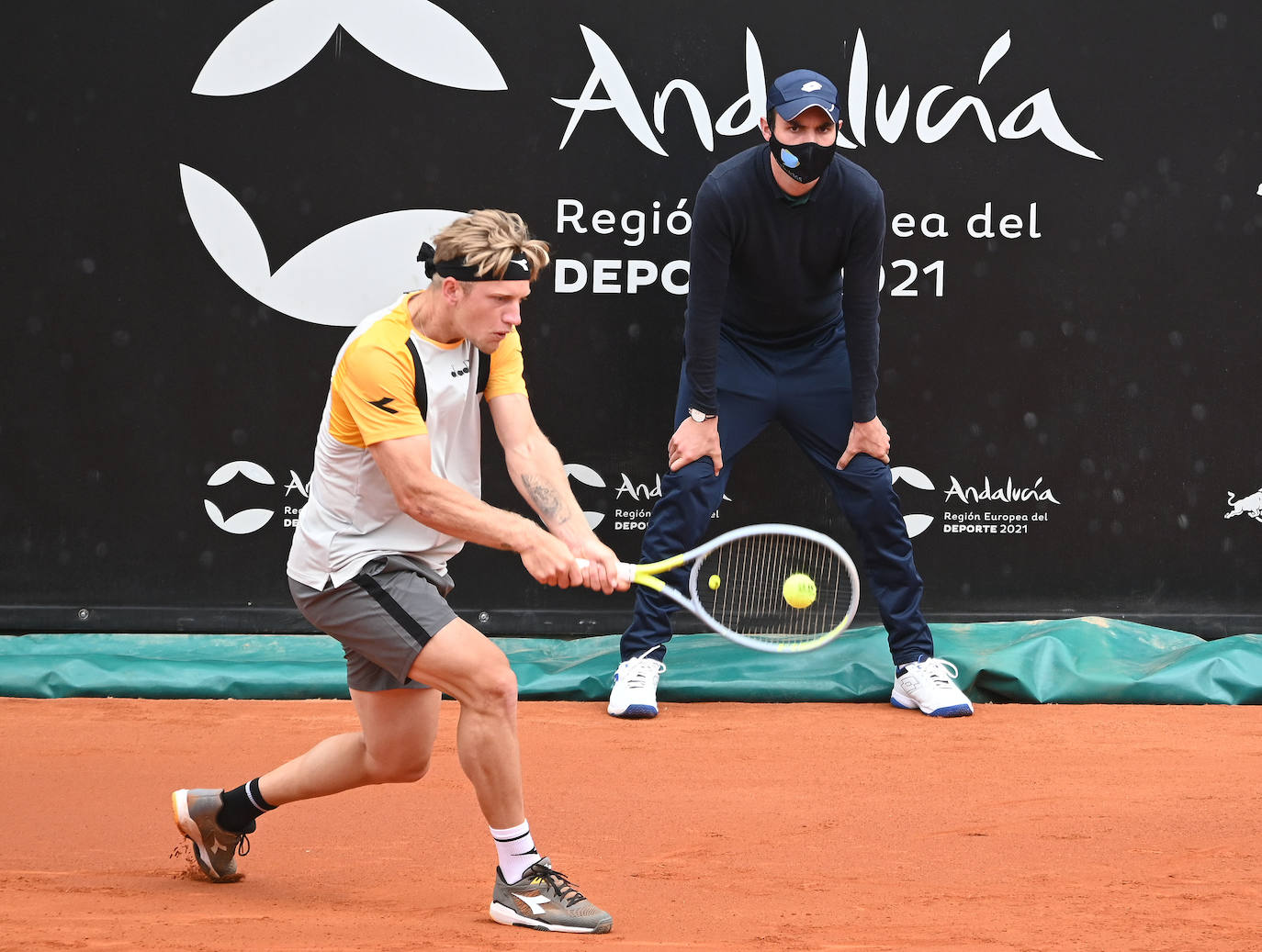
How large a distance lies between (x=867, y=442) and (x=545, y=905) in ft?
8.27

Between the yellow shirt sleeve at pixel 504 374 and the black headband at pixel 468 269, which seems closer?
the black headband at pixel 468 269

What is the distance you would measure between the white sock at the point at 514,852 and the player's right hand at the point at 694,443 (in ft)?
7.20

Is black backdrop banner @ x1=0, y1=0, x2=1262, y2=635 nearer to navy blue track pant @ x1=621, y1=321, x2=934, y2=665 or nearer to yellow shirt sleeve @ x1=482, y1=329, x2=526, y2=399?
navy blue track pant @ x1=621, y1=321, x2=934, y2=665

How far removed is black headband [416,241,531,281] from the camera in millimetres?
3113

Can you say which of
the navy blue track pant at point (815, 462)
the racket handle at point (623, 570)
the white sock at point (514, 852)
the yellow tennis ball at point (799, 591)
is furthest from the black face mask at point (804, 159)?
the white sock at point (514, 852)

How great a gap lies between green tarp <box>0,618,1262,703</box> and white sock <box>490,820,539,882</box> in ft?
7.62

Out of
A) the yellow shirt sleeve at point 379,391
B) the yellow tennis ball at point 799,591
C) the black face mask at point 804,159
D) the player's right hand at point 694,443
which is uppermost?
the black face mask at point 804,159

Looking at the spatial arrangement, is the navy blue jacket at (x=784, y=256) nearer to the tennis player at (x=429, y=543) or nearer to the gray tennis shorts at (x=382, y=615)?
the tennis player at (x=429, y=543)

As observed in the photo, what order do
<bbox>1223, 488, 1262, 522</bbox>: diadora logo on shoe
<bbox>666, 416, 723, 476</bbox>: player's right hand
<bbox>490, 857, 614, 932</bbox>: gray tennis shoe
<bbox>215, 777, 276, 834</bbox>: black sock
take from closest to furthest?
<bbox>490, 857, 614, 932</bbox>: gray tennis shoe, <bbox>215, 777, 276, 834</bbox>: black sock, <bbox>666, 416, 723, 476</bbox>: player's right hand, <bbox>1223, 488, 1262, 522</bbox>: diadora logo on shoe

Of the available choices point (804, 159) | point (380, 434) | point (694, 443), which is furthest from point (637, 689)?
point (380, 434)

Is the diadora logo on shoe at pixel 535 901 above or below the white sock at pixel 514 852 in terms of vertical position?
below

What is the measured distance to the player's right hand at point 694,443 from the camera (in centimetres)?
502

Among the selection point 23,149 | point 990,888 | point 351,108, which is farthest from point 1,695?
point 990,888

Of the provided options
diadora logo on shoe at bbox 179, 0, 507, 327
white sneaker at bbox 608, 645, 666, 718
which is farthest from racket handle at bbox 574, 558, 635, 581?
diadora logo on shoe at bbox 179, 0, 507, 327
